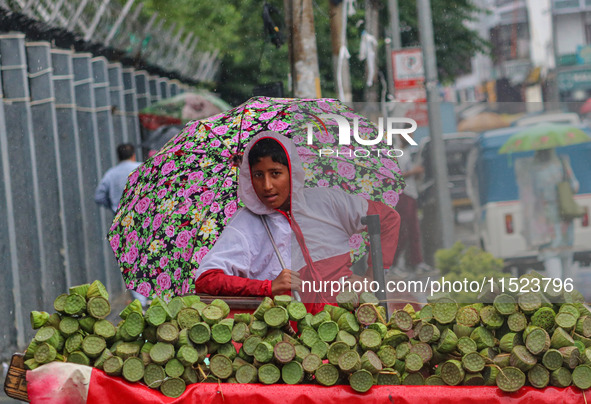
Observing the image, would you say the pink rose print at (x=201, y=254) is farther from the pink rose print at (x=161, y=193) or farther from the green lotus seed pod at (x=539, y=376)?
the green lotus seed pod at (x=539, y=376)

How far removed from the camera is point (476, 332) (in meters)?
3.07

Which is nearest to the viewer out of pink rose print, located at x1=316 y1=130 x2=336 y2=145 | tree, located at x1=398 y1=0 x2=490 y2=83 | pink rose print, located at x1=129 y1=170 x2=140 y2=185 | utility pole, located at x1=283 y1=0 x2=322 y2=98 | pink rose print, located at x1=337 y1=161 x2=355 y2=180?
pink rose print, located at x1=316 y1=130 x2=336 y2=145

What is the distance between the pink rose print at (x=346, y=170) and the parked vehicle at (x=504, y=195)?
579 millimetres

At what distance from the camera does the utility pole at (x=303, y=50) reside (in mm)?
9336

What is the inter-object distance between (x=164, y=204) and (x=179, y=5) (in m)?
20.5

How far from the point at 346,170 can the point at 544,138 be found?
0.85 m

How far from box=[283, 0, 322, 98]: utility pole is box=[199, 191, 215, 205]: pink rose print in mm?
4867

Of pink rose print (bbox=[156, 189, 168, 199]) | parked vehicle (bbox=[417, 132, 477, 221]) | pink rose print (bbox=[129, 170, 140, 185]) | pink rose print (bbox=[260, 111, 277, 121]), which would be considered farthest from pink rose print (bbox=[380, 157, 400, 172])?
pink rose print (bbox=[129, 170, 140, 185])

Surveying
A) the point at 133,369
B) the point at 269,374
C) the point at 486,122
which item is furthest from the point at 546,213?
the point at 133,369

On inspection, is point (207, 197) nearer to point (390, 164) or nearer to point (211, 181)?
point (211, 181)

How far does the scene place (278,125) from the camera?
450 cm

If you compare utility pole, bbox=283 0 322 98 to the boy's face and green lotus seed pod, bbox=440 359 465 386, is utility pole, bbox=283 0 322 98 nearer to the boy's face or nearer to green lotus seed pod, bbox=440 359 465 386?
the boy's face

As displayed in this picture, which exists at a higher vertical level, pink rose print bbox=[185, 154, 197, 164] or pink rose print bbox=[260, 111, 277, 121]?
pink rose print bbox=[260, 111, 277, 121]

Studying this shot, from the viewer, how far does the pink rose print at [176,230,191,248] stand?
4.41 metres
